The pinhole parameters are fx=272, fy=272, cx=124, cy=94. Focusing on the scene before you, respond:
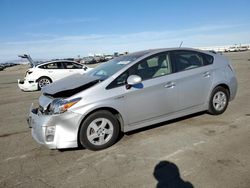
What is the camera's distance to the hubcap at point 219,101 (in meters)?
5.97

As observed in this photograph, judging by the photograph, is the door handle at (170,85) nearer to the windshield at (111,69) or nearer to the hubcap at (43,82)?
the windshield at (111,69)

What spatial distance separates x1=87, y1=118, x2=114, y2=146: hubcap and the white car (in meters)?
8.28

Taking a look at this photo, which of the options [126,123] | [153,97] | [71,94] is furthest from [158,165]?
[71,94]

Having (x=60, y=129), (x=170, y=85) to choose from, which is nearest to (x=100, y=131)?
(x=60, y=129)

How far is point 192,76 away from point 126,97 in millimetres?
1606

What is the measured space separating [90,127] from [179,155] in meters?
1.49

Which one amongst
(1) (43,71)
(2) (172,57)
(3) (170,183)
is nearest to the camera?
(3) (170,183)

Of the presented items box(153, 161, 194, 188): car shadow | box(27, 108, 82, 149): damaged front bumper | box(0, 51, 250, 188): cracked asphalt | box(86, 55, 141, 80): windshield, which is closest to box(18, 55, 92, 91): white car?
box(86, 55, 141, 80): windshield

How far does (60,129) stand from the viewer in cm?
432

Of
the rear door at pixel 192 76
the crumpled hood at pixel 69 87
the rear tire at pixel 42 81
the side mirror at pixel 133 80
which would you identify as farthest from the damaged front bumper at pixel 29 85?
the side mirror at pixel 133 80

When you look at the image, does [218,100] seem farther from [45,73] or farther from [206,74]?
[45,73]

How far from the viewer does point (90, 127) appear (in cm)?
448

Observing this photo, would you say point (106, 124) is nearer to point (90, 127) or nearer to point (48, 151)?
point (90, 127)

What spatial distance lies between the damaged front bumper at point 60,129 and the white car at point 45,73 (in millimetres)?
8439
